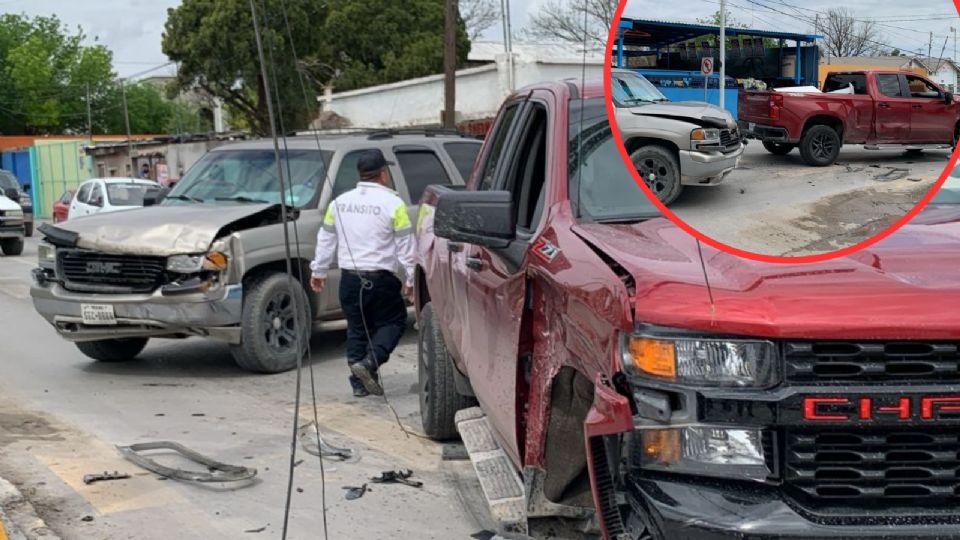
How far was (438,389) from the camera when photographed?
6.41 metres

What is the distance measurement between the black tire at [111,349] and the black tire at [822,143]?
7358mm

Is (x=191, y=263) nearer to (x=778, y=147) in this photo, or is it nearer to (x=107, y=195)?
(x=778, y=147)

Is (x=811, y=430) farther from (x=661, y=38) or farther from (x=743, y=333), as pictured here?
(x=661, y=38)

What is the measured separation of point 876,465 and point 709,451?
1.39 ft

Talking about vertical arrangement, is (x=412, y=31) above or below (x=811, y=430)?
above

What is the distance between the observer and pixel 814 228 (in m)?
3.11

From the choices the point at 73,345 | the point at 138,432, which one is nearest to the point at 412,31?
the point at 73,345

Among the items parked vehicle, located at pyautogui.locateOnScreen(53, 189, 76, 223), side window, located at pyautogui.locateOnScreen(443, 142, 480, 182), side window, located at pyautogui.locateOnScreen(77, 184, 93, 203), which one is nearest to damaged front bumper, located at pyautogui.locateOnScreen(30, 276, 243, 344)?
side window, located at pyautogui.locateOnScreen(443, 142, 480, 182)

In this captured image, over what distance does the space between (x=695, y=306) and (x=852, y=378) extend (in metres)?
0.43

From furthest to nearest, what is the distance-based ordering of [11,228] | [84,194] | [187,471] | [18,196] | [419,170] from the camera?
[18,196], [11,228], [84,194], [419,170], [187,471]

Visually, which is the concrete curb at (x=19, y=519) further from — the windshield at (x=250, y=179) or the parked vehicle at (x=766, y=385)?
the windshield at (x=250, y=179)

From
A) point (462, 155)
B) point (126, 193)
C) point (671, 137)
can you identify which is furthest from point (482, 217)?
point (126, 193)

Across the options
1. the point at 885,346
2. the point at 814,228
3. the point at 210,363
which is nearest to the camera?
the point at 885,346

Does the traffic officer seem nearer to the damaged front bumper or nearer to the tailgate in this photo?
the damaged front bumper
